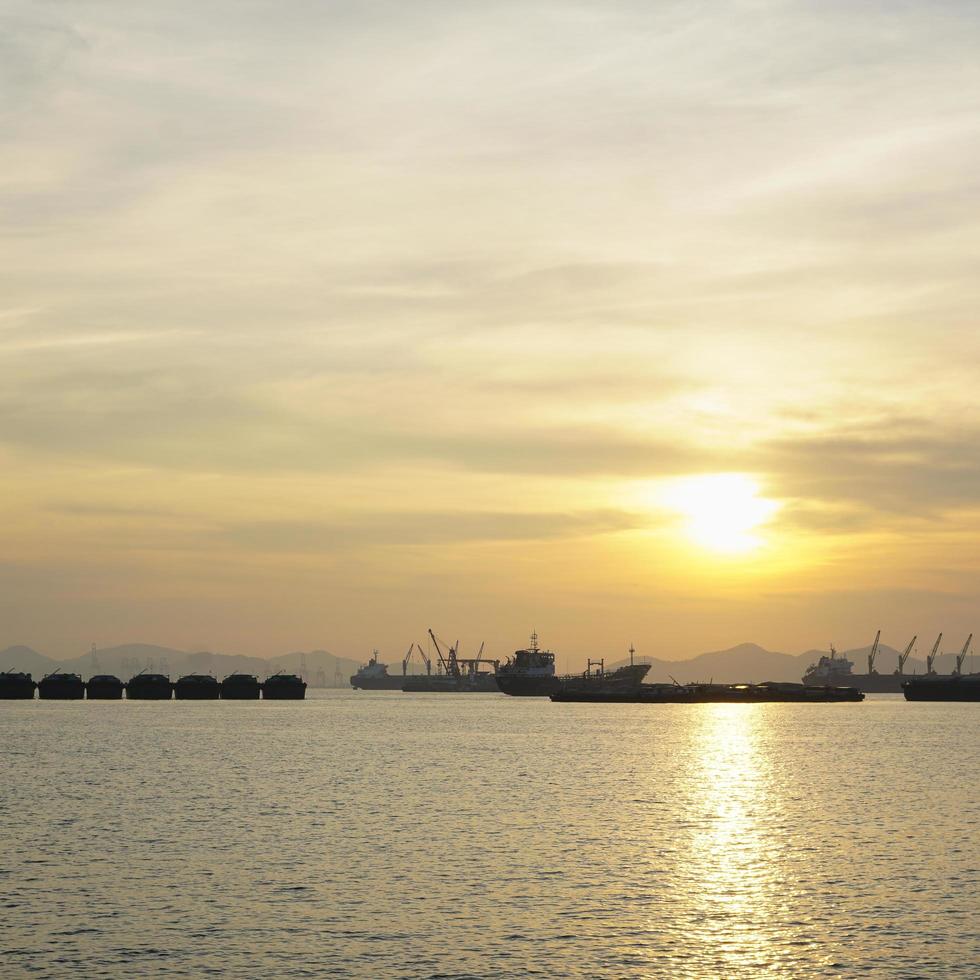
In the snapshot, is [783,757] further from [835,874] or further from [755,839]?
[835,874]

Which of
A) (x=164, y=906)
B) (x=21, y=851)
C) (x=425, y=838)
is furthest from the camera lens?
(x=425, y=838)

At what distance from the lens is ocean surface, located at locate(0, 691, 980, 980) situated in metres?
47.6

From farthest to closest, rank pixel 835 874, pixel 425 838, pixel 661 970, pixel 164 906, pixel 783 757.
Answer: pixel 783 757
pixel 425 838
pixel 835 874
pixel 164 906
pixel 661 970

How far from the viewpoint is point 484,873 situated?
6581 cm

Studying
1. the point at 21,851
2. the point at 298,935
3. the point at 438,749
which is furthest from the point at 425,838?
the point at 438,749

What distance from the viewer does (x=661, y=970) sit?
149 ft

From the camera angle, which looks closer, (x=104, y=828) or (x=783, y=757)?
(x=104, y=828)

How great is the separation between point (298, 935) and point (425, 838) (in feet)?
92.2

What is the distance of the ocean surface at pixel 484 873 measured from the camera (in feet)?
156

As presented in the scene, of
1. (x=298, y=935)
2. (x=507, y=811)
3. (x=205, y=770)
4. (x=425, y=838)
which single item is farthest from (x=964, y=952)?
(x=205, y=770)

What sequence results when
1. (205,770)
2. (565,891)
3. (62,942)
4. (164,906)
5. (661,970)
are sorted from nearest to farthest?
(661,970), (62,942), (164,906), (565,891), (205,770)

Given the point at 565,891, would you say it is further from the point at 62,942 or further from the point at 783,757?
the point at 783,757

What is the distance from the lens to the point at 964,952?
4834 cm

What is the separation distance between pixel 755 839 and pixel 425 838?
1974 cm
